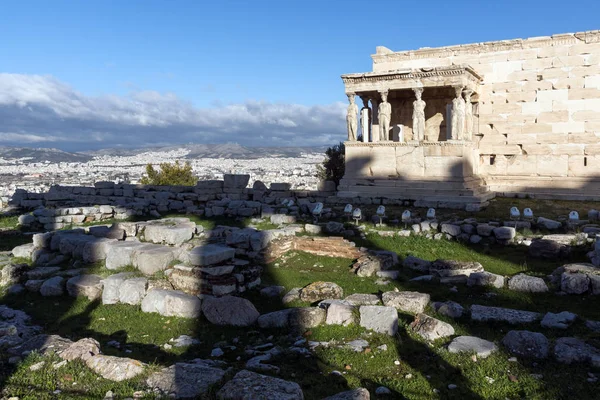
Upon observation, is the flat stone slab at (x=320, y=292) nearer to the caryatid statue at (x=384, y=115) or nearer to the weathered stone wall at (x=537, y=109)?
the caryatid statue at (x=384, y=115)

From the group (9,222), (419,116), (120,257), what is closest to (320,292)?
(120,257)

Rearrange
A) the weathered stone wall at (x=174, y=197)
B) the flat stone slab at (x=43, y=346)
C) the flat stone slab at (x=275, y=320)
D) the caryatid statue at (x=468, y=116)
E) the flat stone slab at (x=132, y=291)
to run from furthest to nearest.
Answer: the caryatid statue at (x=468, y=116) → the weathered stone wall at (x=174, y=197) → the flat stone slab at (x=132, y=291) → the flat stone slab at (x=275, y=320) → the flat stone slab at (x=43, y=346)

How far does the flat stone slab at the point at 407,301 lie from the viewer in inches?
301

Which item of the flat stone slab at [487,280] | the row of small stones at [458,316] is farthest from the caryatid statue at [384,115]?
the row of small stones at [458,316]

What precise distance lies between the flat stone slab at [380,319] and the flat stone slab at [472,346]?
2.67 ft

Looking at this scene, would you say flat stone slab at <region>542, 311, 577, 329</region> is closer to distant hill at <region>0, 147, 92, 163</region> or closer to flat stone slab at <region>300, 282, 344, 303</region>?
flat stone slab at <region>300, 282, 344, 303</region>

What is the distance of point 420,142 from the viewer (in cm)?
1972

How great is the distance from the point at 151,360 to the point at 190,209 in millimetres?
14268

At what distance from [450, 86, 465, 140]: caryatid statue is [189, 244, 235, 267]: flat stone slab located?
12.5 m

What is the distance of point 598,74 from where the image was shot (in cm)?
1903

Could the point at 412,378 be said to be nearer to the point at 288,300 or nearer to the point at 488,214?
the point at 288,300

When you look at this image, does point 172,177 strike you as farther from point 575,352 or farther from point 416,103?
point 575,352

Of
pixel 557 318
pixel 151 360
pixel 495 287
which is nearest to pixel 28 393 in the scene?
pixel 151 360

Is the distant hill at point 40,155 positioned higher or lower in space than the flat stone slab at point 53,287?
higher
